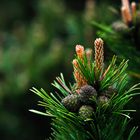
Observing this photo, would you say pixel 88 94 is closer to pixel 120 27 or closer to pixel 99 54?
pixel 99 54

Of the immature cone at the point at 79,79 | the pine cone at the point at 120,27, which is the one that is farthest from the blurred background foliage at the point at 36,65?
the immature cone at the point at 79,79

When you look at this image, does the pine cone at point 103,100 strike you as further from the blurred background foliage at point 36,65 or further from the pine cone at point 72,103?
the blurred background foliage at point 36,65

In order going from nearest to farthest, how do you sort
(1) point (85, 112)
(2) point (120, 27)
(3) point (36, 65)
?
(1) point (85, 112)
(2) point (120, 27)
(3) point (36, 65)

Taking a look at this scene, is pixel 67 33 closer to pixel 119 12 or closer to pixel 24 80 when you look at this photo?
pixel 24 80

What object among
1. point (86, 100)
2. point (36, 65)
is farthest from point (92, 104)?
point (36, 65)

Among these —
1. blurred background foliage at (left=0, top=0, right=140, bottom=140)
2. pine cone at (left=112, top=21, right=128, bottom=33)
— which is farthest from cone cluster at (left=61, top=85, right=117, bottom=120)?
blurred background foliage at (left=0, top=0, right=140, bottom=140)

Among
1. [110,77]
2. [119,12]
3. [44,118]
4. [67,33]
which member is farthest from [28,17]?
[110,77]
